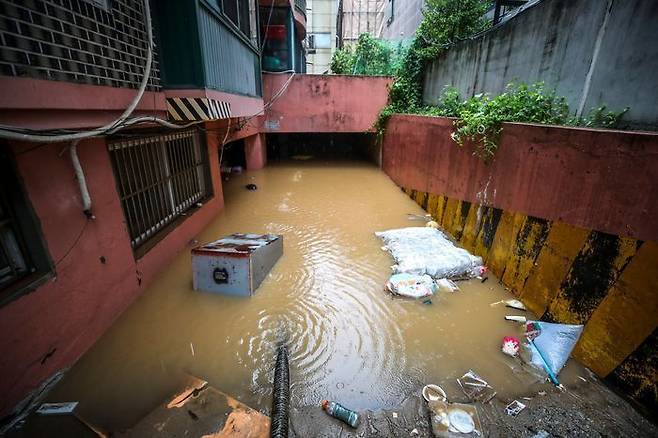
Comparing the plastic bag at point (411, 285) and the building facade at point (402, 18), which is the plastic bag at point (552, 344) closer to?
the plastic bag at point (411, 285)

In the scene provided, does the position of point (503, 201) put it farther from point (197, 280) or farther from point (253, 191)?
point (253, 191)

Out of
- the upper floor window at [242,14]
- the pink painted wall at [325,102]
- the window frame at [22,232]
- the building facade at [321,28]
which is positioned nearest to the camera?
the window frame at [22,232]

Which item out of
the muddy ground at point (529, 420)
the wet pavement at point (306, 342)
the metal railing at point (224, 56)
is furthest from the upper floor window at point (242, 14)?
the muddy ground at point (529, 420)

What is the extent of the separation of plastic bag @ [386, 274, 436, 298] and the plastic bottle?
179 centimetres

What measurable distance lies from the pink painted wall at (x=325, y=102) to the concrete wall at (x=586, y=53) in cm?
440

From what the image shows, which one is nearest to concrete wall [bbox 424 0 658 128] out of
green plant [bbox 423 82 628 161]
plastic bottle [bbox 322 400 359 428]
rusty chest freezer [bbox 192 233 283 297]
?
green plant [bbox 423 82 628 161]

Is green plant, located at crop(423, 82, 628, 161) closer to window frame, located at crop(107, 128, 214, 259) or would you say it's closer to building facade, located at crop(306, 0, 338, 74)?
window frame, located at crop(107, 128, 214, 259)

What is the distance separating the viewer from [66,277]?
2.78 metres

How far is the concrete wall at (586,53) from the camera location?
11.8 ft

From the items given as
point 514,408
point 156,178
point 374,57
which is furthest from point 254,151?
point 514,408

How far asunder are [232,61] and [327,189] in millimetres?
4851

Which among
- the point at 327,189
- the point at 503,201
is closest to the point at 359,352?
the point at 503,201

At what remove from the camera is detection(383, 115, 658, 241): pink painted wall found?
269 centimetres

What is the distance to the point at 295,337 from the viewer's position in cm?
332
